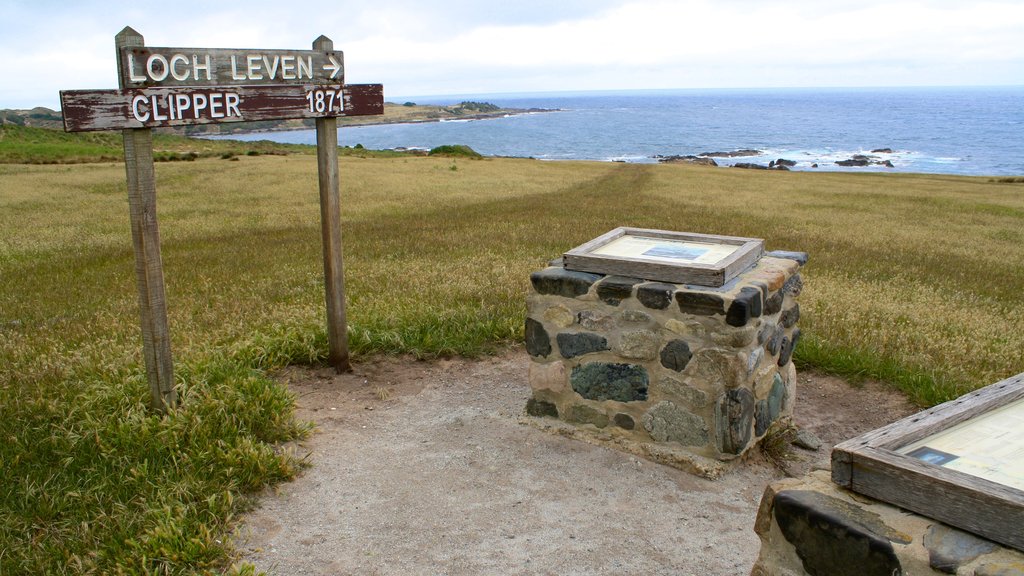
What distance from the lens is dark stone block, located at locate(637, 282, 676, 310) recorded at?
5.20 metres

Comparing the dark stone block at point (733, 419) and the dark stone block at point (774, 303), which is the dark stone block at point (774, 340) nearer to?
the dark stone block at point (774, 303)

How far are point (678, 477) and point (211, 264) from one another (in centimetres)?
898

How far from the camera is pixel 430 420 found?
6082 millimetres

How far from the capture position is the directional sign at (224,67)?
501 centimetres

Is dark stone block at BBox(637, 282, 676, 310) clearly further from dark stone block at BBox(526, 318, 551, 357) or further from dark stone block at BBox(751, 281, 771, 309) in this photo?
dark stone block at BBox(526, 318, 551, 357)

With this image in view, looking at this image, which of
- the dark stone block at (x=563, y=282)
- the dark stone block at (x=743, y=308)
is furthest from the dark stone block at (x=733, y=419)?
the dark stone block at (x=563, y=282)

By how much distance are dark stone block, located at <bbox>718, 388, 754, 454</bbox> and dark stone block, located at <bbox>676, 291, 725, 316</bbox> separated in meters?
0.55

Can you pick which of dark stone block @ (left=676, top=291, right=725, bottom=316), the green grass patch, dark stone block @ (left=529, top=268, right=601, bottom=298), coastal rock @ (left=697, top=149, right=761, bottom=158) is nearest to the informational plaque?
dark stone block @ (left=676, top=291, right=725, bottom=316)

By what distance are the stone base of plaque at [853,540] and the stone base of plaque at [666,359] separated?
1867 mm

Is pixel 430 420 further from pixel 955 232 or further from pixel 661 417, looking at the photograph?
pixel 955 232

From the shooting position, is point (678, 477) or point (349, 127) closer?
point (678, 477)

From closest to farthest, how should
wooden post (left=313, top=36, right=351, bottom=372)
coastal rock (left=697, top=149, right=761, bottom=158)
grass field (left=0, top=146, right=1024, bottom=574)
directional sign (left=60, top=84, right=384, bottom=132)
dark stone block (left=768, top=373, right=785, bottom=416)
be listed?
grass field (left=0, top=146, right=1024, bottom=574), directional sign (left=60, top=84, right=384, bottom=132), dark stone block (left=768, top=373, right=785, bottom=416), wooden post (left=313, top=36, right=351, bottom=372), coastal rock (left=697, top=149, right=761, bottom=158)

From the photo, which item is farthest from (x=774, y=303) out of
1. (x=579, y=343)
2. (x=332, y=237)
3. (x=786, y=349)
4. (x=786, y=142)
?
(x=786, y=142)

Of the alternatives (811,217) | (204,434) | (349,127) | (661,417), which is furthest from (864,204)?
(349,127)
